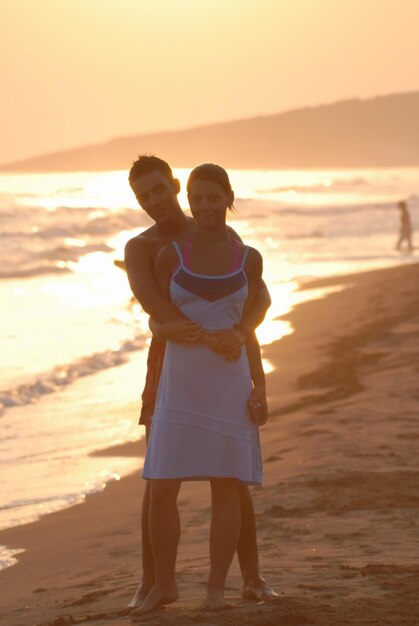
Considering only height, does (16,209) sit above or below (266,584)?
above

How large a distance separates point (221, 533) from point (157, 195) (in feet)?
4.27

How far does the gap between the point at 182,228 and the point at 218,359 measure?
59cm

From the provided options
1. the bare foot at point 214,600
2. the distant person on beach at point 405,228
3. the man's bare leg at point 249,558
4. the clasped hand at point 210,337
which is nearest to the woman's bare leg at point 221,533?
the bare foot at point 214,600

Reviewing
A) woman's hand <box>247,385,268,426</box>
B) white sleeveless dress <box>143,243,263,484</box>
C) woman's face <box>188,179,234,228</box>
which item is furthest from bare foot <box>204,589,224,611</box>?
woman's face <box>188,179,234,228</box>

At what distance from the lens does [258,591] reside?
5422mm

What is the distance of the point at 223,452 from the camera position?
508 cm

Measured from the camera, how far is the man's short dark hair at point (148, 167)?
5320mm

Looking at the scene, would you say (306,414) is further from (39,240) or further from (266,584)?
(39,240)

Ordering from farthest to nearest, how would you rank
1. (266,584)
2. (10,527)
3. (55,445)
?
(55,445), (10,527), (266,584)

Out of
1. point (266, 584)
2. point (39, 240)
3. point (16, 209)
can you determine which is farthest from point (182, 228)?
point (16, 209)

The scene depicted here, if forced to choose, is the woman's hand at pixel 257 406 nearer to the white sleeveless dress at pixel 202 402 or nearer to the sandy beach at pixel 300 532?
the white sleeveless dress at pixel 202 402

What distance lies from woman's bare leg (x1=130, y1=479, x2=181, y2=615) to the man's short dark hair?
1171 millimetres

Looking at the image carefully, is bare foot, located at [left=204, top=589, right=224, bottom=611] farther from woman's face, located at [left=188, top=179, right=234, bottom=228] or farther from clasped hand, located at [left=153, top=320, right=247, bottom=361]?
woman's face, located at [left=188, top=179, right=234, bottom=228]

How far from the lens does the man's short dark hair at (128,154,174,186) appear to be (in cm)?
532
